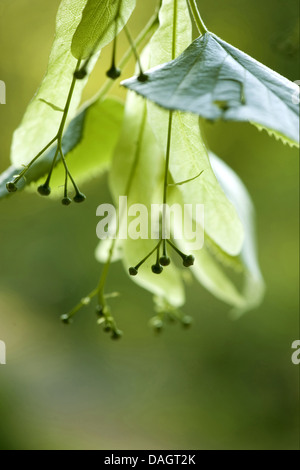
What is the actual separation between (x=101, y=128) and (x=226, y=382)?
84cm

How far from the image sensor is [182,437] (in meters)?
1.12

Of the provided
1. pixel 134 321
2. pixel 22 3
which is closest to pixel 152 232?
pixel 22 3

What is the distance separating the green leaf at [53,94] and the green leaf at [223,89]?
0.06m

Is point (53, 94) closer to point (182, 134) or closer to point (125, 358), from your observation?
point (182, 134)

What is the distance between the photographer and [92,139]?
37 centimetres

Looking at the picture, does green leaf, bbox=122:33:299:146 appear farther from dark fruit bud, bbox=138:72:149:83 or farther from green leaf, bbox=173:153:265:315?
green leaf, bbox=173:153:265:315

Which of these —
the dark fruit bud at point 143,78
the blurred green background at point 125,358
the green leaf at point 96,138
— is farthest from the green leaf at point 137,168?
the blurred green background at point 125,358

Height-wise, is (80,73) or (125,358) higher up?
(125,358)

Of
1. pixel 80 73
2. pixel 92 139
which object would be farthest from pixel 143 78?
pixel 92 139

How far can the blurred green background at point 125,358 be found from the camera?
1057 mm

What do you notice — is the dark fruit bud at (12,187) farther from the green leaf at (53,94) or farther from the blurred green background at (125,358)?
the blurred green background at (125,358)

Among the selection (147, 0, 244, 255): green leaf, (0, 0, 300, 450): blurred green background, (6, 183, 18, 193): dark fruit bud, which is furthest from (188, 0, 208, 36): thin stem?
(0, 0, 300, 450): blurred green background

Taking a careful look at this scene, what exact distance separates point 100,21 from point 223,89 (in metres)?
0.08

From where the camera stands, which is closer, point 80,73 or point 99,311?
point 80,73
